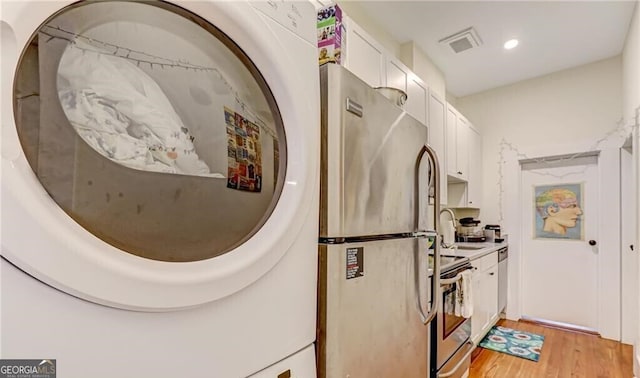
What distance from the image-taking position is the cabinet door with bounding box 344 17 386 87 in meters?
1.84

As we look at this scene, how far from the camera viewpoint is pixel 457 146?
3207 mm

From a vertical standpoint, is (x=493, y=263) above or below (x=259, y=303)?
below

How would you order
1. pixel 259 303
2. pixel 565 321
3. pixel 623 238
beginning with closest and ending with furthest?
pixel 259 303, pixel 623 238, pixel 565 321

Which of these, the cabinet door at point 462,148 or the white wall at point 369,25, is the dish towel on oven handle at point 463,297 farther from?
the white wall at point 369,25

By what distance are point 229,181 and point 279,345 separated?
354 mm

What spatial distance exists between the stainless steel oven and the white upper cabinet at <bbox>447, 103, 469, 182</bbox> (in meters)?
1.26

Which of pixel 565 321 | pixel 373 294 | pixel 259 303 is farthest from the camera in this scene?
pixel 565 321

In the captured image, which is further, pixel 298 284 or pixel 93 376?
pixel 298 284

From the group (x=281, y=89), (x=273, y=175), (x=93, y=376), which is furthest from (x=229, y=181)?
(x=93, y=376)

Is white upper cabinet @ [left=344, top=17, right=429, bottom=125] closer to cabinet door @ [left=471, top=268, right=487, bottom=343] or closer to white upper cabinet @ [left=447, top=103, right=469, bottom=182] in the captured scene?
white upper cabinet @ [left=447, top=103, right=469, bottom=182]

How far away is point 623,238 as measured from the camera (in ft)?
9.55

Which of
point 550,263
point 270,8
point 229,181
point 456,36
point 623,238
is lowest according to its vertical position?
point 550,263

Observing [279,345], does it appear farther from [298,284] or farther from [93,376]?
[93,376]

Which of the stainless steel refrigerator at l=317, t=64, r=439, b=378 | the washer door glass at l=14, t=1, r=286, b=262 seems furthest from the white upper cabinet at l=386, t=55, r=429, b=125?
the washer door glass at l=14, t=1, r=286, b=262
